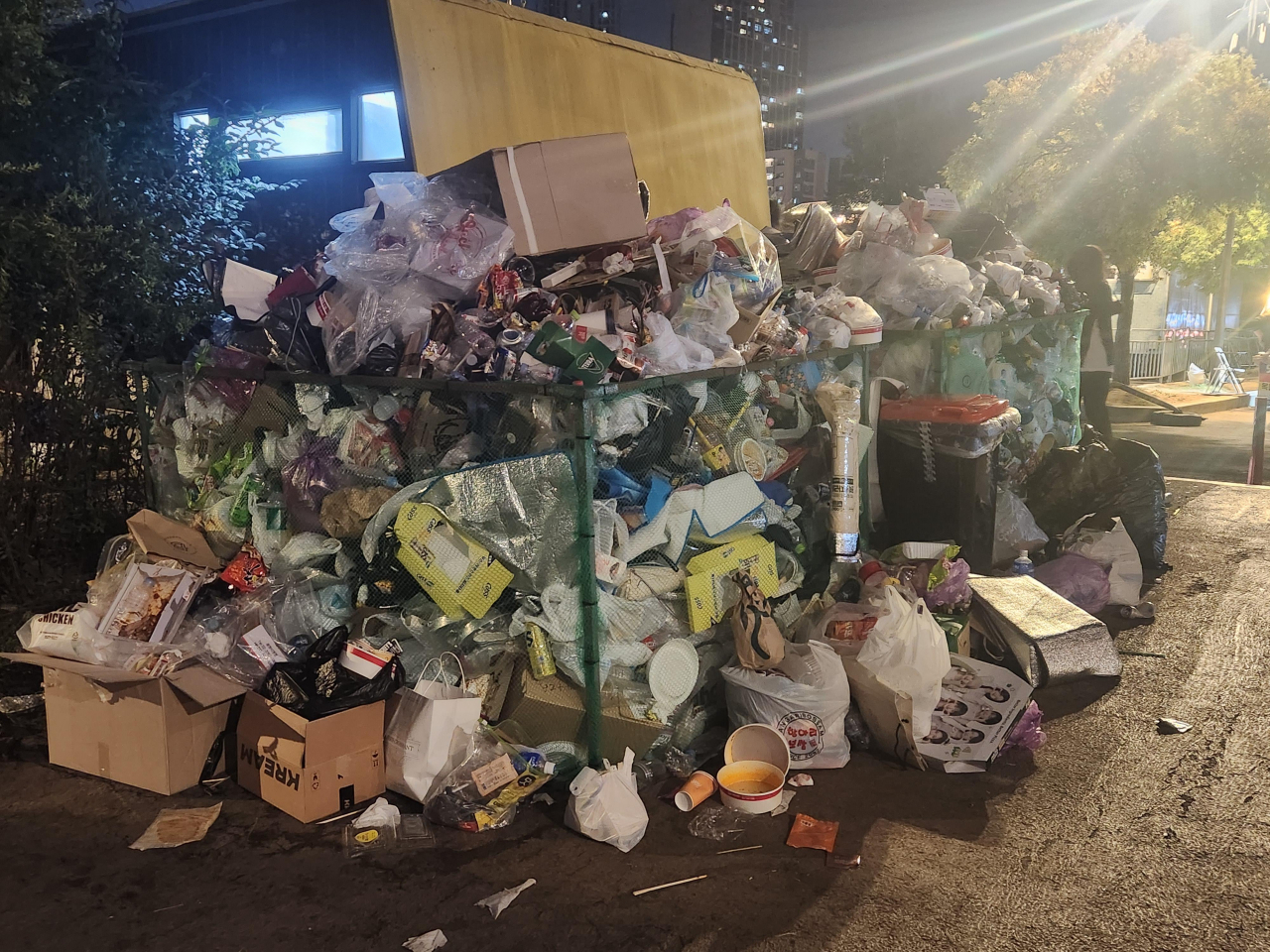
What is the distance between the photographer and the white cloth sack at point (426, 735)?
3162mm

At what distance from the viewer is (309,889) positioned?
2744 millimetres

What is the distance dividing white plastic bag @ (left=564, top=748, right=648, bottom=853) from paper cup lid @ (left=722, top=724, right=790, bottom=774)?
0.40 meters

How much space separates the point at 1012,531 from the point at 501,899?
3519mm

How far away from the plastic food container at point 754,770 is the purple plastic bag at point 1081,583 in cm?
236

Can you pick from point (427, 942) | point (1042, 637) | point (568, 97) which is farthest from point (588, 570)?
point (568, 97)

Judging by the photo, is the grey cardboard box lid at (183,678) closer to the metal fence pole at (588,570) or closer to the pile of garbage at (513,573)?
the pile of garbage at (513,573)

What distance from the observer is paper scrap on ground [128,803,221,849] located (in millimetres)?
2996

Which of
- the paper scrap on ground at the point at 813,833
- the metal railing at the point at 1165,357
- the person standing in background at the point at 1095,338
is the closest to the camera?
the paper scrap on ground at the point at 813,833

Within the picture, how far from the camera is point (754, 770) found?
10.7ft

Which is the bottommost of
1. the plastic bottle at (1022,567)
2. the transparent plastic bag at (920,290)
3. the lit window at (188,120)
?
the plastic bottle at (1022,567)

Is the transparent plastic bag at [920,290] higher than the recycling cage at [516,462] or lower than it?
higher

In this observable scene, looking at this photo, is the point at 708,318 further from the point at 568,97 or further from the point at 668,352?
the point at 568,97

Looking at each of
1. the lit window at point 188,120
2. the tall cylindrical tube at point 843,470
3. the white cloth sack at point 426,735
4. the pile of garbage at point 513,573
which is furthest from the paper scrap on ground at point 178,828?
the lit window at point 188,120

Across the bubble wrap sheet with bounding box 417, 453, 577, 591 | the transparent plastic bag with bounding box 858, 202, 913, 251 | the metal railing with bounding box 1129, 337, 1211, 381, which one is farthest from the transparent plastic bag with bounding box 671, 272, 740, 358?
the metal railing with bounding box 1129, 337, 1211, 381
